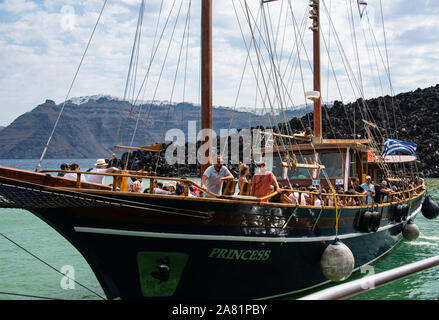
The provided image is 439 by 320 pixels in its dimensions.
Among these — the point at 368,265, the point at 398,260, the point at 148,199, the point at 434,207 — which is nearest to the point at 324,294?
the point at 148,199

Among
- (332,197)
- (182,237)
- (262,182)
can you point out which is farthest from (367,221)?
(182,237)

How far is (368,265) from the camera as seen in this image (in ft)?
42.0

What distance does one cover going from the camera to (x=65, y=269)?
15398 mm

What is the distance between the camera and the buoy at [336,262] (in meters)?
8.52

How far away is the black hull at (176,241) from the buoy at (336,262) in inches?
34.4

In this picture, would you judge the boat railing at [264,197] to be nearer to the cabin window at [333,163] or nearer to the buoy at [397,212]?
the buoy at [397,212]

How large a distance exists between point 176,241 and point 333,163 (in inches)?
329

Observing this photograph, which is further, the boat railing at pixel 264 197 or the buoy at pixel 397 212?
the buoy at pixel 397 212

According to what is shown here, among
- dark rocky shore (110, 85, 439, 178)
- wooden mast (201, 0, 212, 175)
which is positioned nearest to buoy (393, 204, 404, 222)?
wooden mast (201, 0, 212, 175)

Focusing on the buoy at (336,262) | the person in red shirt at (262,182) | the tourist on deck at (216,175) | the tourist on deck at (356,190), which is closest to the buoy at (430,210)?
the tourist on deck at (356,190)

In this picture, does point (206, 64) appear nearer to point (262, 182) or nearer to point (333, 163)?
point (262, 182)

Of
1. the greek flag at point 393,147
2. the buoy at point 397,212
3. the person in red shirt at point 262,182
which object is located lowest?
the buoy at point 397,212

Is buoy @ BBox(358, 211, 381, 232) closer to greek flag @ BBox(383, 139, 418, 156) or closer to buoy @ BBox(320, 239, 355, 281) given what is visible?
buoy @ BBox(320, 239, 355, 281)

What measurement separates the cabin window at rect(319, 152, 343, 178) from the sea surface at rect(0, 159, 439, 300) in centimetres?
312
